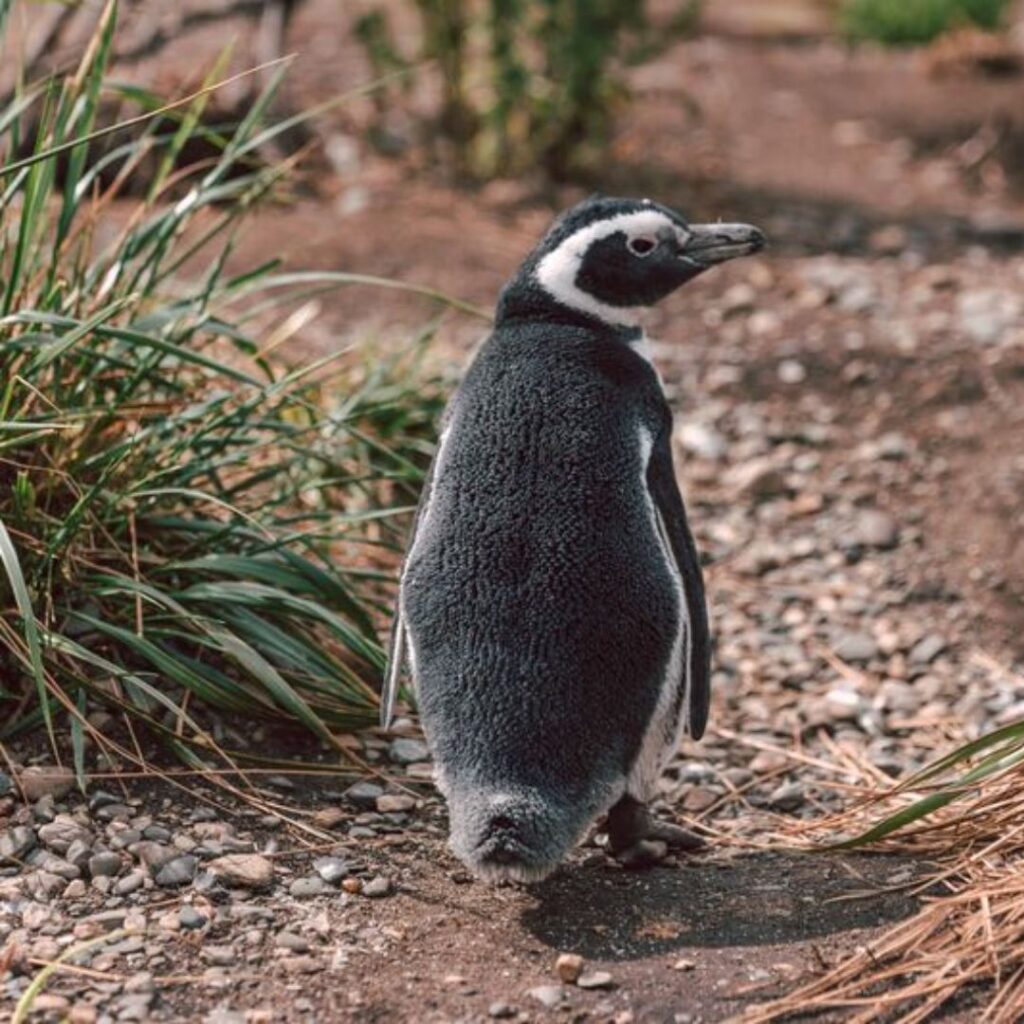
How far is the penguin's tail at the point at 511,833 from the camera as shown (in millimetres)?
2812

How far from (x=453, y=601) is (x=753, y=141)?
5.66 metres

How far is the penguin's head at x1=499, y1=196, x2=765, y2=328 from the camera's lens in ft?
11.1

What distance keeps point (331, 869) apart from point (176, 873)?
246 mm

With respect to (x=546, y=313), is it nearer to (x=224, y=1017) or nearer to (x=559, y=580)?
(x=559, y=580)

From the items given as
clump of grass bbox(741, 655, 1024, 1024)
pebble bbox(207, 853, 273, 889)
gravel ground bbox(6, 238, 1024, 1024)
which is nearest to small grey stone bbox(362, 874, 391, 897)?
gravel ground bbox(6, 238, 1024, 1024)

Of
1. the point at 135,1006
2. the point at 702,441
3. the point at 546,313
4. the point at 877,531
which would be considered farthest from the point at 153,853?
the point at 702,441

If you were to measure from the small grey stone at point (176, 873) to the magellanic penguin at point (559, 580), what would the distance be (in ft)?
1.37

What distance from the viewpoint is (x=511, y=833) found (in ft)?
9.23

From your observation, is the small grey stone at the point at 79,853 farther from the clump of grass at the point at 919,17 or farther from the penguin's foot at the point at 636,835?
the clump of grass at the point at 919,17

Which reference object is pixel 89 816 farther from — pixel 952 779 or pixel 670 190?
pixel 670 190

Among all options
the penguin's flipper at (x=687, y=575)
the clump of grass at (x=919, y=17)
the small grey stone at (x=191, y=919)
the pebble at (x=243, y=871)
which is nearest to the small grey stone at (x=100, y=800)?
the pebble at (x=243, y=871)

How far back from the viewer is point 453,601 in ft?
9.95

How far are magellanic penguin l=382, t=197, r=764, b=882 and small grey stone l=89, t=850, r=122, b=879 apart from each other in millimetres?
507

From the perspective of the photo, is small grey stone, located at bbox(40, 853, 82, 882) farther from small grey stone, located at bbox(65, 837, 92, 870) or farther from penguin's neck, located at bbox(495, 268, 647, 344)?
penguin's neck, located at bbox(495, 268, 647, 344)
